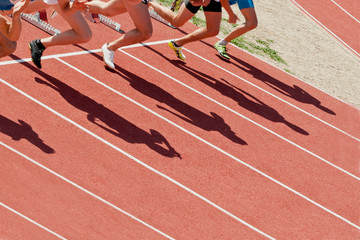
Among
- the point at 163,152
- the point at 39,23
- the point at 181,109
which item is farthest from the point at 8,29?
the point at 181,109

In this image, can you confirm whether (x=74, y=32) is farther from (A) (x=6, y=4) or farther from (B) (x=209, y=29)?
(B) (x=209, y=29)

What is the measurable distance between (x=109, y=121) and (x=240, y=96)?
2648 mm

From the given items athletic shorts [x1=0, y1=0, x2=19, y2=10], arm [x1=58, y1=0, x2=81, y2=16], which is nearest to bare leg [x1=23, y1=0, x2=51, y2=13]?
arm [x1=58, y1=0, x2=81, y2=16]

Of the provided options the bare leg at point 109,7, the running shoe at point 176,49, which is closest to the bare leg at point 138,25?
the bare leg at point 109,7

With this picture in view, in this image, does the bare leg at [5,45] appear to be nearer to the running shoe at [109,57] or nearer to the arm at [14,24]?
the arm at [14,24]

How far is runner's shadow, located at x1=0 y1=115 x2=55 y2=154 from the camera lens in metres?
7.28

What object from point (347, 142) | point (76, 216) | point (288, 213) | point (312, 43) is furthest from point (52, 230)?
point (312, 43)

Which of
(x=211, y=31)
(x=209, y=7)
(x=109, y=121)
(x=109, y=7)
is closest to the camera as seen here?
(x=109, y=121)

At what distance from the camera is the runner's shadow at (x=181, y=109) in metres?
8.95

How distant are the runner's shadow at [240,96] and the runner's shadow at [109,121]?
6.65 ft

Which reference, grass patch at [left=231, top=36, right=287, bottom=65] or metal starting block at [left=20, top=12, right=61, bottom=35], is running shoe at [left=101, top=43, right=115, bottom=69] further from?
grass patch at [left=231, top=36, right=287, bottom=65]

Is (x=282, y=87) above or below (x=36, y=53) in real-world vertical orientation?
below

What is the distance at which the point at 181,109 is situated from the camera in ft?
29.9

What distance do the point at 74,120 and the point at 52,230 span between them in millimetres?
2104
